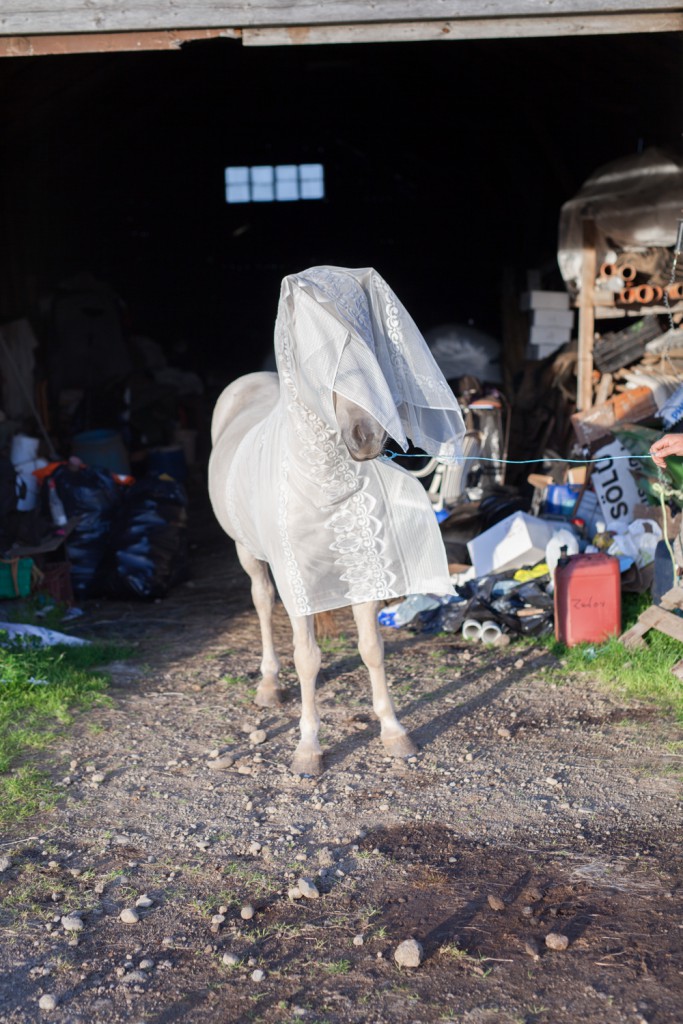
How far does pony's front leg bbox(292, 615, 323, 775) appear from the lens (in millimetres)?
4219

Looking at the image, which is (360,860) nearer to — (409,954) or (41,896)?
(409,954)

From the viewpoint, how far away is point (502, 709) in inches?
191

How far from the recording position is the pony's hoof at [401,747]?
14.2ft

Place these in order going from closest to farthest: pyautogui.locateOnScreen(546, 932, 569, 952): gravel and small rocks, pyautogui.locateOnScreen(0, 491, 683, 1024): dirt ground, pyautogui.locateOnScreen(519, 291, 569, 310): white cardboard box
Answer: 1. pyautogui.locateOnScreen(0, 491, 683, 1024): dirt ground
2. pyautogui.locateOnScreen(546, 932, 569, 952): gravel and small rocks
3. pyautogui.locateOnScreen(519, 291, 569, 310): white cardboard box

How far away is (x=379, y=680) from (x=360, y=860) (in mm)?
1000

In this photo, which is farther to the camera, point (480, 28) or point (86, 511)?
point (86, 511)

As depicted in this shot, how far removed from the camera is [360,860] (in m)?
3.50

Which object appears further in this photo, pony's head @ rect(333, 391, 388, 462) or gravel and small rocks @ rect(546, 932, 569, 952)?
pony's head @ rect(333, 391, 388, 462)

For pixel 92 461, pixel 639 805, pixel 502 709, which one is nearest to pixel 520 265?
pixel 92 461

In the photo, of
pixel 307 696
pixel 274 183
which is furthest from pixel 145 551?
pixel 274 183

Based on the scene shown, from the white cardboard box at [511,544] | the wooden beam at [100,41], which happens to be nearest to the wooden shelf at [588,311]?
the white cardboard box at [511,544]

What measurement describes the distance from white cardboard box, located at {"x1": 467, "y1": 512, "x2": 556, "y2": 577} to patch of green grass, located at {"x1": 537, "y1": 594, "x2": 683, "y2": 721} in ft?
2.23

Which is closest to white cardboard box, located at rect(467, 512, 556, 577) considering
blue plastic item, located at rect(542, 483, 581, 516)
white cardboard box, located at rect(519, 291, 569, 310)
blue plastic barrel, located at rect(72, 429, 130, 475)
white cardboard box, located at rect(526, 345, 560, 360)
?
blue plastic item, located at rect(542, 483, 581, 516)

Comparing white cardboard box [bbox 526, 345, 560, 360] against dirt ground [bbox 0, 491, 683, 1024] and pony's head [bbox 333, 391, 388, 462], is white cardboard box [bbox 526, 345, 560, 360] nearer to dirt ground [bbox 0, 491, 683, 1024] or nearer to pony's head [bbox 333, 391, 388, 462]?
dirt ground [bbox 0, 491, 683, 1024]
